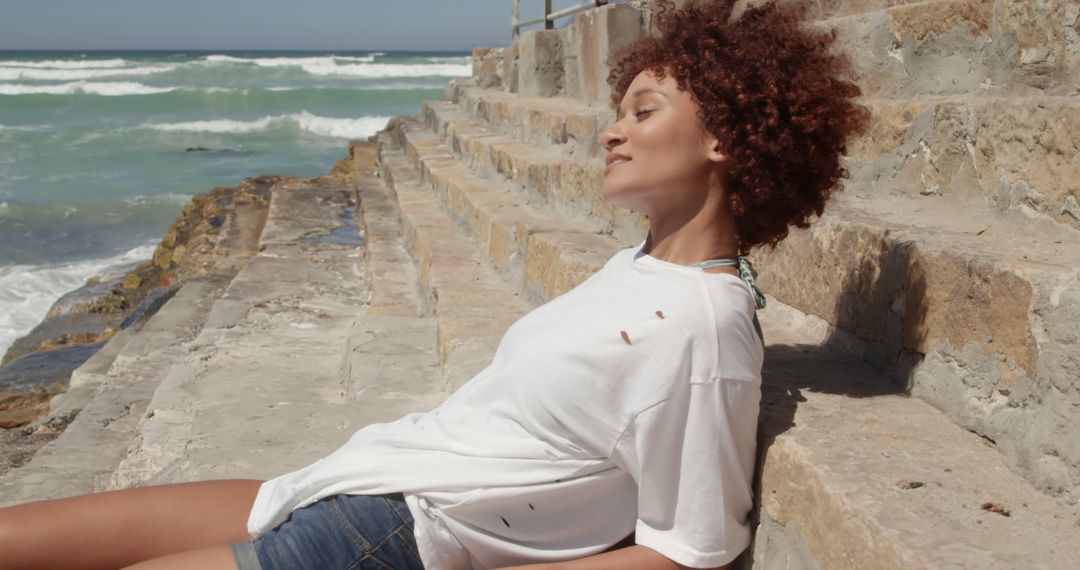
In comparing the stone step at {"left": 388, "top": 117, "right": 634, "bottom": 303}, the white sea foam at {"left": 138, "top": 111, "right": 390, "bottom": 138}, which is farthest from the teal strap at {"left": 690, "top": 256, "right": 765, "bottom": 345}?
the white sea foam at {"left": 138, "top": 111, "right": 390, "bottom": 138}

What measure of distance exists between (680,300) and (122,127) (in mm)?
24690

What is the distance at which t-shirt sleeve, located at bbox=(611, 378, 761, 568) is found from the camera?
4.53 feet

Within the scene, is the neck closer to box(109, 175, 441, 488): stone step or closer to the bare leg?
the bare leg

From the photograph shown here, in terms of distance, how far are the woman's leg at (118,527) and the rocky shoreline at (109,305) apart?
2238 millimetres

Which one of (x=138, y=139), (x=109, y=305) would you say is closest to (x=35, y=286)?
(x=109, y=305)

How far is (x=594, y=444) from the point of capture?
4.73ft

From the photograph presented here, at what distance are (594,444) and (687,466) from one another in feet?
0.45

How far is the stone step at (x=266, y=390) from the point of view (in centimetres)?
303

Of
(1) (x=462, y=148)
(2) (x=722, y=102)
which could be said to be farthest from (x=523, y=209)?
(2) (x=722, y=102)

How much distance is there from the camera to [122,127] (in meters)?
23.8

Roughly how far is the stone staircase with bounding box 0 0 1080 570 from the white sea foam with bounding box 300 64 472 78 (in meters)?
32.7

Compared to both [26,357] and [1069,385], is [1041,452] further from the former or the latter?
[26,357]

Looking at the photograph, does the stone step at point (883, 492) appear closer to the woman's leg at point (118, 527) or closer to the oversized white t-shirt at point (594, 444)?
the oversized white t-shirt at point (594, 444)

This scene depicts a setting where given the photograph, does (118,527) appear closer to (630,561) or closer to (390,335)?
(630,561)
